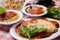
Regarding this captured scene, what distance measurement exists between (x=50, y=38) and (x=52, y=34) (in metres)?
0.03

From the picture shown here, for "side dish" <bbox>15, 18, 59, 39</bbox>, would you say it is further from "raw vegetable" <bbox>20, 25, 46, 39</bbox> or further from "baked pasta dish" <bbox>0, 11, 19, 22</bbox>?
"baked pasta dish" <bbox>0, 11, 19, 22</bbox>

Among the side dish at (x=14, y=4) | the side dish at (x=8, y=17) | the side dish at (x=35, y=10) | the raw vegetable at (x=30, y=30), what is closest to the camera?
the raw vegetable at (x=30, y=30)

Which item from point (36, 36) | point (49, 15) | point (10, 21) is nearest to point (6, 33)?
point (10, 21)

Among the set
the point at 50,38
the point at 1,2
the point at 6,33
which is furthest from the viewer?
the point at 1,2

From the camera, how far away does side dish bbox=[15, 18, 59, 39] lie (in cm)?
90

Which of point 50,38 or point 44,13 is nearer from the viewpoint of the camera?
point 50,38

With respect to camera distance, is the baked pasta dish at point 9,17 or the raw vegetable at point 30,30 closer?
the raw vegetable at point 30,30

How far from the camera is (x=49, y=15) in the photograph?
113 cm

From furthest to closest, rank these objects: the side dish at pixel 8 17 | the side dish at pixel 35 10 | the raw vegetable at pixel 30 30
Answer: the side dish at pixel 35 10
the side dish at pixel 8 17
the raw vegetable at pixel 30 30

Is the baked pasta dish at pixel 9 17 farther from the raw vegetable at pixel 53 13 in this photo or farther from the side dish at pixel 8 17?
the raw vegetable at pixel 53 13

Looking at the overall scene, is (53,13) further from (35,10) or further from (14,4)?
(14,4)

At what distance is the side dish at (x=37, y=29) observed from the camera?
898mm

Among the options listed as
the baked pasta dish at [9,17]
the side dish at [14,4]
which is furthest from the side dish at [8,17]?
the side dish at [14,4]

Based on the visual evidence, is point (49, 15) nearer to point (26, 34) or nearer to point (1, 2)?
point (26, 34)
